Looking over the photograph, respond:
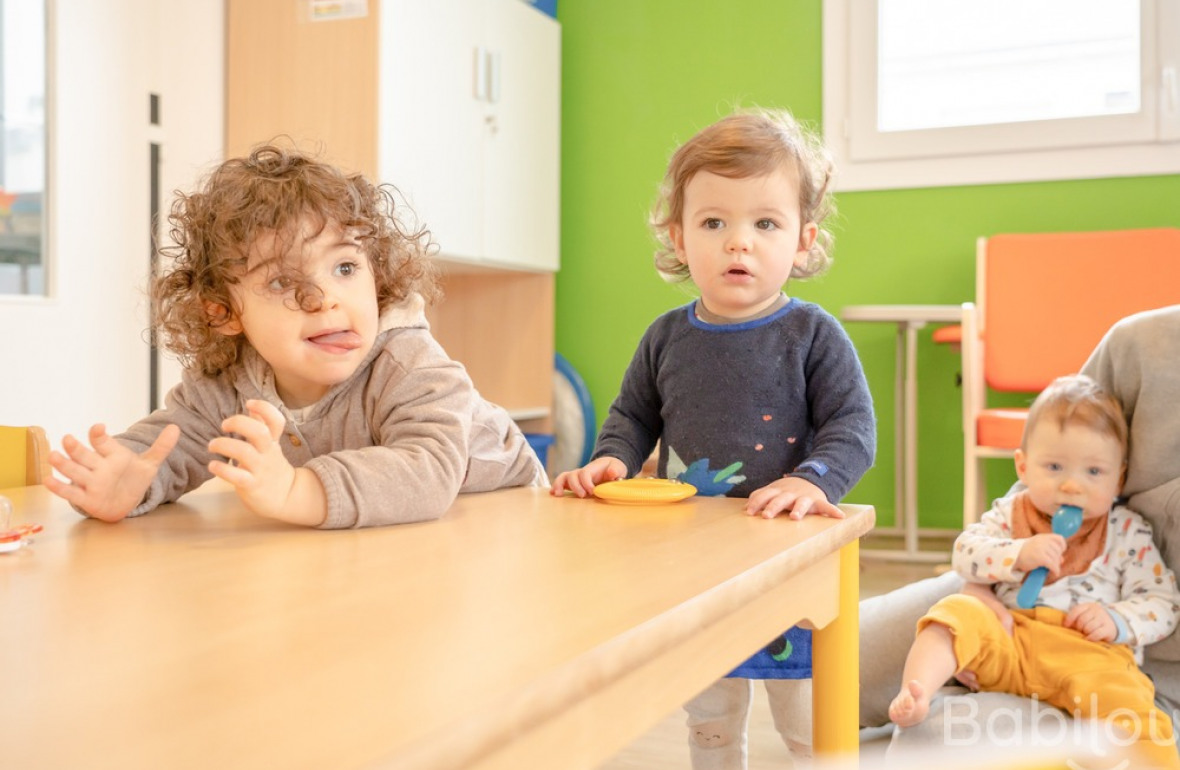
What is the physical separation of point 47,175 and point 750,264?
6.12 ft

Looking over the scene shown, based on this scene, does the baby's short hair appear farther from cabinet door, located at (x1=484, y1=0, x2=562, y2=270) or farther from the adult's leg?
cabinet door, located at (x1=484, y1=0, x2=562, y2=270)

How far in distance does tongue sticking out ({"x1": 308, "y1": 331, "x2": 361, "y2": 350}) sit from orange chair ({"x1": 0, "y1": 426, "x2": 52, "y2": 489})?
1.50ft

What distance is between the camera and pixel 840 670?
33.8 inches

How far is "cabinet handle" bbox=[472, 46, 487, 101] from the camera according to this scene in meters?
3.28

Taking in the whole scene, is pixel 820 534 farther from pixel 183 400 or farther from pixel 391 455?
pixel 183 400

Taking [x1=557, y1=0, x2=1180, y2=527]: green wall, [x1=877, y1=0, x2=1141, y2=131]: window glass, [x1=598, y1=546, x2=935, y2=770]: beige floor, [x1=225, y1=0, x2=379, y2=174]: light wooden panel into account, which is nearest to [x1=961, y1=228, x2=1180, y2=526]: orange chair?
[x1=557, y1=0, x2=1180, y2=527]: green wall

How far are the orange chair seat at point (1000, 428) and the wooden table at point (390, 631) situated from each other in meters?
1.91

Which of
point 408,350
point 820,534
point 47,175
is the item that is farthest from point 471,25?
point 820,534

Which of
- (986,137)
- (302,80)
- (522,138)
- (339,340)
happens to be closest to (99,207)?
(302,80)

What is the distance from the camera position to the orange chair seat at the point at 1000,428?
8.51 ft

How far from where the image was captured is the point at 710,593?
0.56 metres

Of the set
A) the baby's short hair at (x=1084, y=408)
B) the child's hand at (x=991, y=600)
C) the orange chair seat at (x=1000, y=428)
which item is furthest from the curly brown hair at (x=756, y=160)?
the orange chair seat at (x=1000, y=428)

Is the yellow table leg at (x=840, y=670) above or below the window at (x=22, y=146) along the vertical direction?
below

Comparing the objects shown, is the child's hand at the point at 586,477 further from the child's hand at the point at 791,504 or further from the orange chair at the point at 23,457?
the orange chair at the point at 23,457
